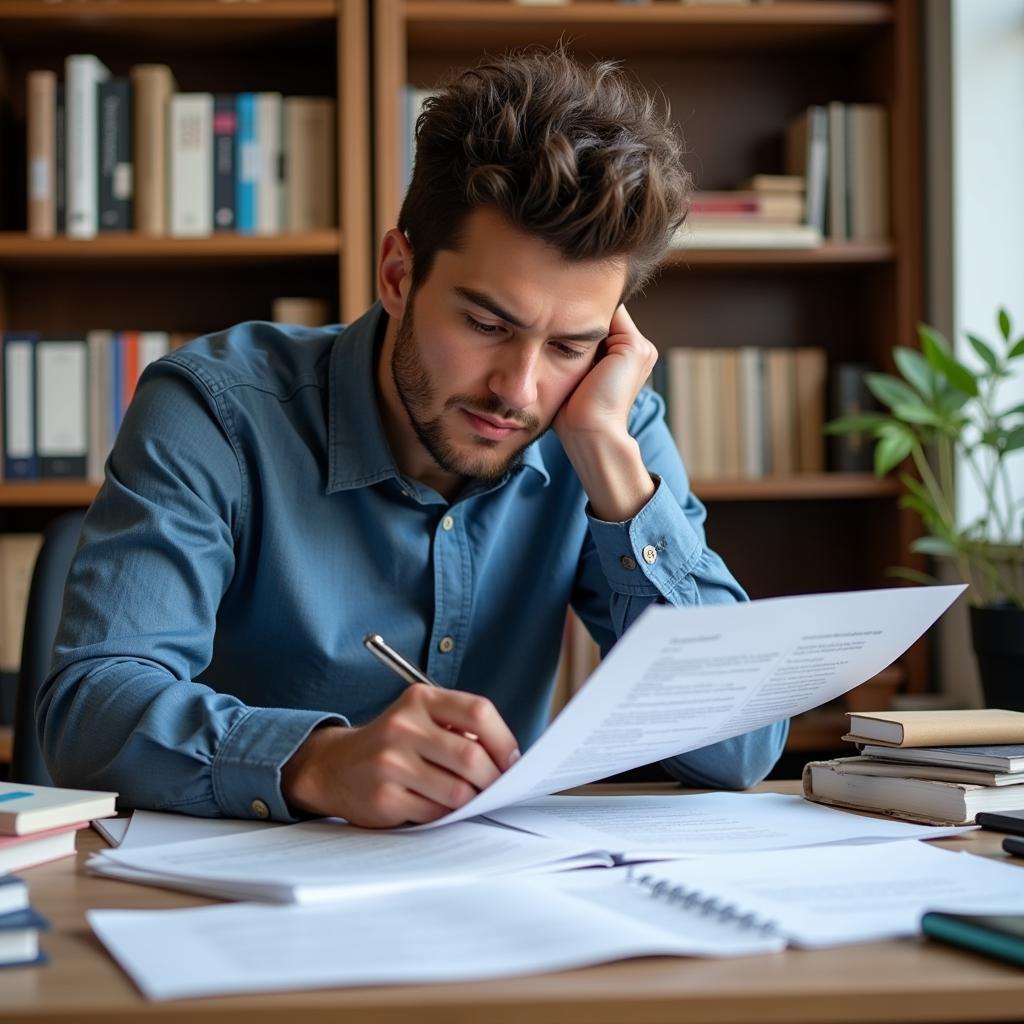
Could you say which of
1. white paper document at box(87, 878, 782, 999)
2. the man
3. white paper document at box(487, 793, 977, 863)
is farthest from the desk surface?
the man

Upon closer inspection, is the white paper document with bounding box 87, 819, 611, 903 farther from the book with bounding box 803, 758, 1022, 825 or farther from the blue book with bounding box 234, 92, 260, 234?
the blue book with bounding box 234, 92, 260, 234

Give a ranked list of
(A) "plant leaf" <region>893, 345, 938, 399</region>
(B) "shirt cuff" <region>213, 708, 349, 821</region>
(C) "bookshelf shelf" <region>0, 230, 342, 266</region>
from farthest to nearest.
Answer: (C) "bookshelf shelf" <region>0, 230, 342, 266</region>, (A) "plant leaf" <region>893, 345, 938, 399</region>, (B) "shirt cuff" <region>213, 708, 349, 821</region>

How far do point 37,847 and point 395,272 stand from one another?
29.1 inches

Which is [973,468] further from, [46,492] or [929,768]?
[46,492]

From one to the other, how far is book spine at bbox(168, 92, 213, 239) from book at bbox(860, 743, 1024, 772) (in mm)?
1808

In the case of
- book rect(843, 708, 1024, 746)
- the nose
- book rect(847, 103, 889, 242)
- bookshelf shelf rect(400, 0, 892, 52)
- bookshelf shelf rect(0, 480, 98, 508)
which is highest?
bookshelf shelf rect(400, 0, 892, 52)

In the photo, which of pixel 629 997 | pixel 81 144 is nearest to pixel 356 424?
pixel 629 997

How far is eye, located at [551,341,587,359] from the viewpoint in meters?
1.30

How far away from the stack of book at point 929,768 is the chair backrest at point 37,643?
0.82 meters

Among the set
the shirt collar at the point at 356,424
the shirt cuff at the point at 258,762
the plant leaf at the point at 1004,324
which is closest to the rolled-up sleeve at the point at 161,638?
the shirt cuff at the point at 258,762

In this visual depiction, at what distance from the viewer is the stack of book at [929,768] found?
989mm

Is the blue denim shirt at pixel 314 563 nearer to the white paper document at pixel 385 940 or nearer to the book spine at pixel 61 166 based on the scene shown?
the white paper document at pixel 385 940

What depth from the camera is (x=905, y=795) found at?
1.02 metres

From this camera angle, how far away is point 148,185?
2.48 meters
